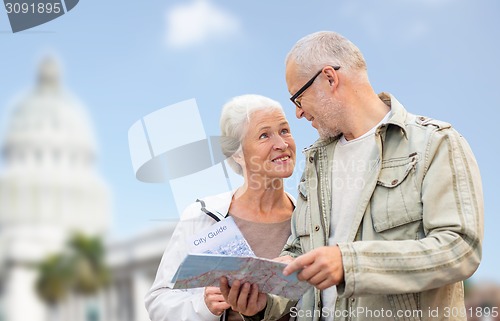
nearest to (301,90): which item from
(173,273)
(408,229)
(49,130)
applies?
(408,229)

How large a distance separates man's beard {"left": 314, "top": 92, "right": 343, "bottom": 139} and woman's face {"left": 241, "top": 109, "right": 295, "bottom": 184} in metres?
0.57

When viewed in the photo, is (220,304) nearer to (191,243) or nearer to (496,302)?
(191,243)

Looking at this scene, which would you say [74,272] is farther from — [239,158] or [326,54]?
[326,54]

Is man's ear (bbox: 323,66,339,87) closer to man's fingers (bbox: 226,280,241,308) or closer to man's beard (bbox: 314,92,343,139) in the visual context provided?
man's beard (bbox: 314,92,343,139)

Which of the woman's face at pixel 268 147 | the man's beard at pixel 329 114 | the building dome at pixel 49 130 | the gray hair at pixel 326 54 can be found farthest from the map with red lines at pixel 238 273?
the building dome at pixel 49 130

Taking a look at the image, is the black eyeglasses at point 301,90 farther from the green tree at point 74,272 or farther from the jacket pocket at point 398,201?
the green tree at point 74,272

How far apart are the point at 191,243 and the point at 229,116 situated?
0.71m

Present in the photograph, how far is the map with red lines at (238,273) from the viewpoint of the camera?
1939 mm

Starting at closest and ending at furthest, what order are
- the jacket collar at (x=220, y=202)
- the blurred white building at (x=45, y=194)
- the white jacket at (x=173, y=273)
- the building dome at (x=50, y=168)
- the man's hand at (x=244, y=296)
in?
the man's hand at (x=244, y=296) < the white jacket at (x=173, y=273) < the jacket collar at (x=220, y=202) < the blurred white building at (x=45, y=194) < the building dome at (x=50, y=168)

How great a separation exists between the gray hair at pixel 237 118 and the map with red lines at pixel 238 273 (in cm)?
101

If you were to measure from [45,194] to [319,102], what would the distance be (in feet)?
170

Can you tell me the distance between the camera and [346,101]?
231 cm

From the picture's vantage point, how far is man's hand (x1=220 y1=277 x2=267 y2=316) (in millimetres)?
2160

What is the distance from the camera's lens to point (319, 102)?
234cm
